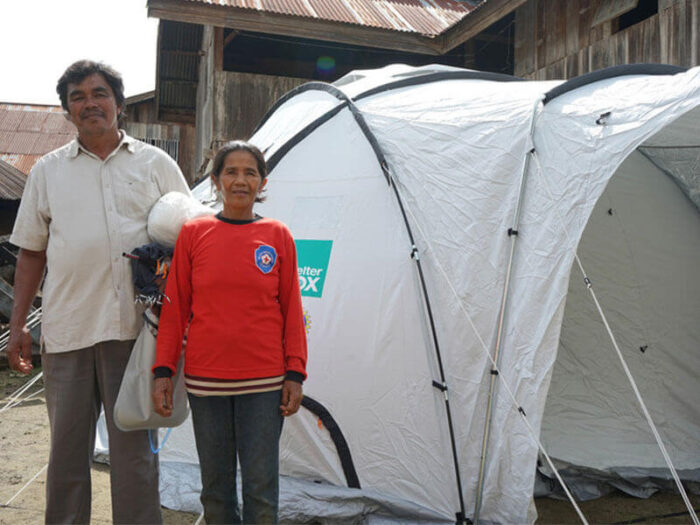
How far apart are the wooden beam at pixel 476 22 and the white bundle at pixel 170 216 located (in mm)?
6510

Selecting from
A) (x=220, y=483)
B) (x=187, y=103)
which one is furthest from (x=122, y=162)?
(x=187, y=103)

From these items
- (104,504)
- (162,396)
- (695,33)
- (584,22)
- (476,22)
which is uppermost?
(476,22)

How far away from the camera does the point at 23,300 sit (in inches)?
98.6

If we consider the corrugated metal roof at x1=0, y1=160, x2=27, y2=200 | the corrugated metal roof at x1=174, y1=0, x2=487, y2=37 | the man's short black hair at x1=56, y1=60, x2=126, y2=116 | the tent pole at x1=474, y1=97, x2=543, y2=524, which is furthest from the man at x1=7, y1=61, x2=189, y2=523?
the corrugated metal roof at x1=174, y1=0, x2=487, y2=37

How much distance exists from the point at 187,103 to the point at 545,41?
9.07m

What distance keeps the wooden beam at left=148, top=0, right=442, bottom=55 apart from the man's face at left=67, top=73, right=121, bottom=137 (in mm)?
6417

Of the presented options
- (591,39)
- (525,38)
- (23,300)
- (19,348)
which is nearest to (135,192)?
(23,300)

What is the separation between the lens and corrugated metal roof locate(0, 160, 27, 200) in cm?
788

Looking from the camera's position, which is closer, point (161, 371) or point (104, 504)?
point (161, 371)

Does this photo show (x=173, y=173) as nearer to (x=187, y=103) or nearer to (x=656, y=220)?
(x=656, y=220)

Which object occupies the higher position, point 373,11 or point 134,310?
point 373,11

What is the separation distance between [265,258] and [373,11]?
851 centimetres

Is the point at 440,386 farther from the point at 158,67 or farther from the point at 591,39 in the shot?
the point at 158,67

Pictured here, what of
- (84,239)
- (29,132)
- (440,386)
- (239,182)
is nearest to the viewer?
(239,182)
